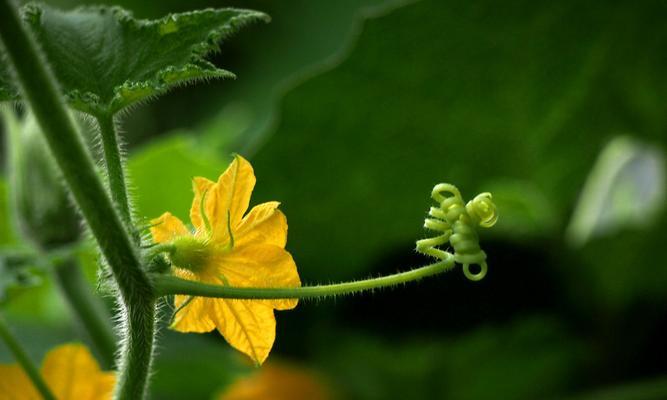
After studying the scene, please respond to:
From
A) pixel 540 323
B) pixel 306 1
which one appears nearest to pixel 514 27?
pixel 540 323

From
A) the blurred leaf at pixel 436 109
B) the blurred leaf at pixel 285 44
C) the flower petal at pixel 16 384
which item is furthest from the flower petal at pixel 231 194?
the blurred leaf at pixel 285 44

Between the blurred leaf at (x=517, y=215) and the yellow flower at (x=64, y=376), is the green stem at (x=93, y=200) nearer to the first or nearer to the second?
the yellow flower at (x=64, y=376)

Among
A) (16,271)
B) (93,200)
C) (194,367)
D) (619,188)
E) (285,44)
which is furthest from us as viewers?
(285,44)

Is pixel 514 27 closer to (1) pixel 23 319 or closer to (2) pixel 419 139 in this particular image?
(2) pixel 419 139

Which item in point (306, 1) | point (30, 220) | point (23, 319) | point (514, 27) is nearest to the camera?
point (30, 220)

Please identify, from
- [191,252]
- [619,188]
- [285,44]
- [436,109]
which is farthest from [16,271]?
[285,44]

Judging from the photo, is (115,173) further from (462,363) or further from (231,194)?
(462,363)
